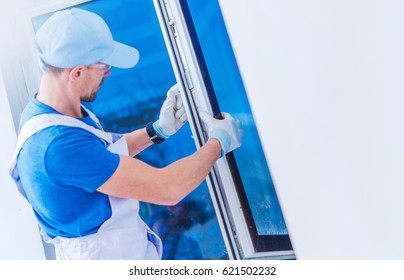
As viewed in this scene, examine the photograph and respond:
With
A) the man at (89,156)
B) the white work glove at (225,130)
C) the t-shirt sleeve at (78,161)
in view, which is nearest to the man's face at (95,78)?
the man at (89,156)

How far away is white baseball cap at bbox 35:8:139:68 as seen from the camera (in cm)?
191

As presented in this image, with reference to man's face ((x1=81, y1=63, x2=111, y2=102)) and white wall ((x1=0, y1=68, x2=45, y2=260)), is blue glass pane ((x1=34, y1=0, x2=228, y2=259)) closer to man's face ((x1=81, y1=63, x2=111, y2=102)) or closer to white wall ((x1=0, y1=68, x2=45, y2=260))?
man's face ((x1=81, y1=63, x2=111, y2=102))

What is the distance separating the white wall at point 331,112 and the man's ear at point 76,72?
1.92ft

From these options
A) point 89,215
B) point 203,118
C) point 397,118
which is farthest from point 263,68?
point 89,215

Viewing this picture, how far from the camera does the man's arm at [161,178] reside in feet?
6.02

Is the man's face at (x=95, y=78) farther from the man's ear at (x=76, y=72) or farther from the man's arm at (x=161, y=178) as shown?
the man's arm at (x=161, y=178)

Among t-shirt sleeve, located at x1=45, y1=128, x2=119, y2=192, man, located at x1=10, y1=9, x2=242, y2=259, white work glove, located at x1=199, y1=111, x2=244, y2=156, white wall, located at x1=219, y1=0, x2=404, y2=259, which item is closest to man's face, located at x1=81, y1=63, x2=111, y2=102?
man, located at x1=10, y1=9, x2=242, y2=259

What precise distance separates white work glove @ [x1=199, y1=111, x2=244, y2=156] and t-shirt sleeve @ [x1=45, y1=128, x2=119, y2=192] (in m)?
0.35

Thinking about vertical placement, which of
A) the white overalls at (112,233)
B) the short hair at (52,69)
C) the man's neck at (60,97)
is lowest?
the white overalls at (112,233)

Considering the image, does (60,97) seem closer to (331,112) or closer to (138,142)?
(138,142)

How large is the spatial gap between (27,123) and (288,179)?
1012mm

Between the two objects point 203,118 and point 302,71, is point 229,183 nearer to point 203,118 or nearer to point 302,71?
point 203,118

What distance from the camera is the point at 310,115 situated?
5.42 feet

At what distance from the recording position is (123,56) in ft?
6.53
